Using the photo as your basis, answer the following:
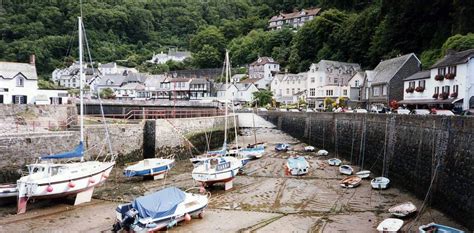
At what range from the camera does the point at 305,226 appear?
49.5 feet

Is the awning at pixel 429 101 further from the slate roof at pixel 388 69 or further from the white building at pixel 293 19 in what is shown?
the white building at pixel 293 19

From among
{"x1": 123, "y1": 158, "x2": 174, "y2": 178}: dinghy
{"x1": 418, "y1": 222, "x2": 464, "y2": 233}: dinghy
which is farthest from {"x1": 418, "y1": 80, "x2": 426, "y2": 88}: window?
{"x1": 418, "y1": 222, "x2": 464, "y2": 233}: dinghy

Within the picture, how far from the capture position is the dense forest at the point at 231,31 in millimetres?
52875

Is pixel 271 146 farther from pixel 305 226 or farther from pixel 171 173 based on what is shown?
pixel 305 226

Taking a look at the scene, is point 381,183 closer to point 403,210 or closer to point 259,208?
point 403,210

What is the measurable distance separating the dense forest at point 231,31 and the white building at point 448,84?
5444 mm

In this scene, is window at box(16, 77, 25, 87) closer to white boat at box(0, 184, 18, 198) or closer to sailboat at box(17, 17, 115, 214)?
sailboat at box(17, 17, 115, 214)

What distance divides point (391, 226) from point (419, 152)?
6.39m

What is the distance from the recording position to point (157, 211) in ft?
47.4

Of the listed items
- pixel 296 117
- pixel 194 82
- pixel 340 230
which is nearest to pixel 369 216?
pixel 340 230

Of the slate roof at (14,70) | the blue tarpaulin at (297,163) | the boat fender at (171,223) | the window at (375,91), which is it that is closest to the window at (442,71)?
the window at (375,91)

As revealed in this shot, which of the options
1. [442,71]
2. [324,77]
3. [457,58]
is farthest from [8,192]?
[324,77]

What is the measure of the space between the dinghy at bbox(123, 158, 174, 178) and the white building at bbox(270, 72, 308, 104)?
49.7m

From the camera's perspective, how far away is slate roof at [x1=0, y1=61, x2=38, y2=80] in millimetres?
33688
